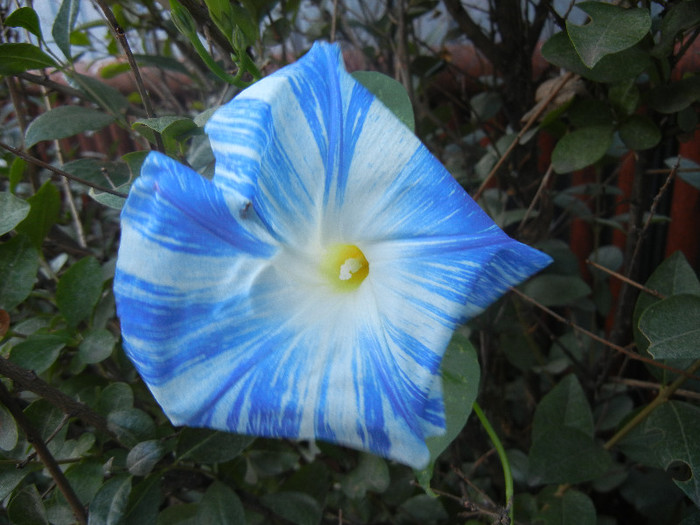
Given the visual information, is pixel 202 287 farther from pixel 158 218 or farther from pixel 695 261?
pixel 695 261

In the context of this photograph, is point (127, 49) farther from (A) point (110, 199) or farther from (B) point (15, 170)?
(B) point (15, 170)

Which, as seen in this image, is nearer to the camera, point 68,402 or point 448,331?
point 448,331

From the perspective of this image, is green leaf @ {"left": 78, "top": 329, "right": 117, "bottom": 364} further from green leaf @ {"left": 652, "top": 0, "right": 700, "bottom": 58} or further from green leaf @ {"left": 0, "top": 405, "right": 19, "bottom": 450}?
green leaf @ {"left": 652, "top": 0, "right": 700, "bottom": 58}

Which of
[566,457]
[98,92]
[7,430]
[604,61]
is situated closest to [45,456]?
[7,430]

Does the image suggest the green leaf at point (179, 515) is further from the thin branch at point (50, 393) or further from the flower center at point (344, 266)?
the flower center at point (344, 266)

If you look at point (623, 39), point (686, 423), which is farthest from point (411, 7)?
point (686, 423)

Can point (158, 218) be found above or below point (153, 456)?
above

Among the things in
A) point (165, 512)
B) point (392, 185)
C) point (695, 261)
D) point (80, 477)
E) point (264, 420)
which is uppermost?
point (392, 185)
